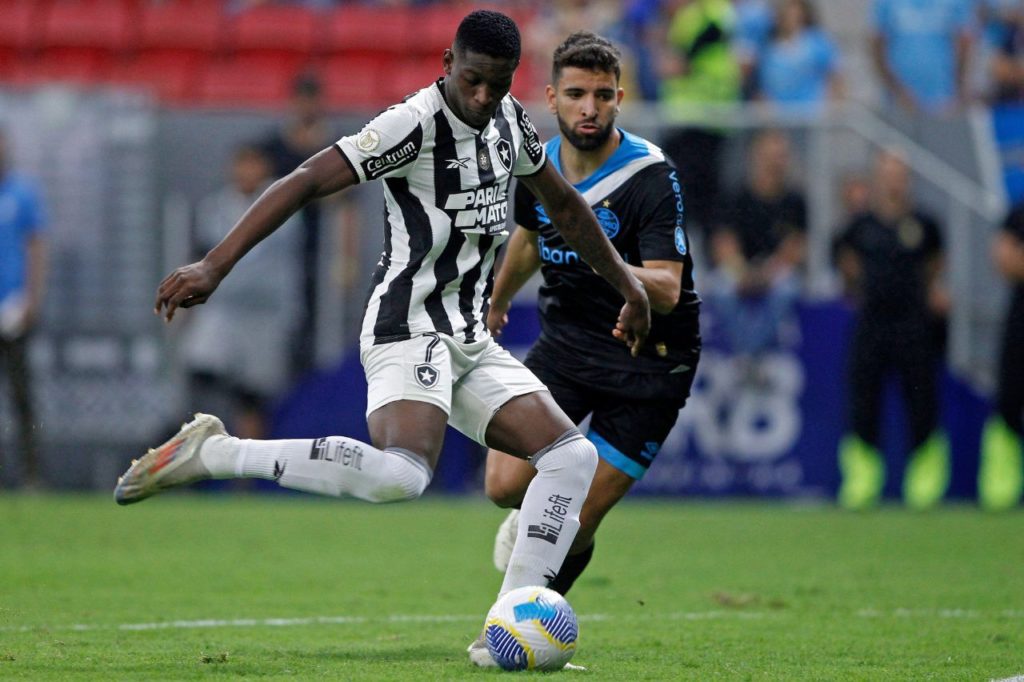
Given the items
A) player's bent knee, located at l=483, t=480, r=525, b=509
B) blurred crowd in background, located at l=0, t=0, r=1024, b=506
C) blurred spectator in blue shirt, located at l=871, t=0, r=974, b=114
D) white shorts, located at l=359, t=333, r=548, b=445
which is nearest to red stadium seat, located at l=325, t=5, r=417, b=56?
blurred crowd in background, located at l=0, t=0, r=1024, b=506

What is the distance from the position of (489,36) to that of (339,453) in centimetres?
158

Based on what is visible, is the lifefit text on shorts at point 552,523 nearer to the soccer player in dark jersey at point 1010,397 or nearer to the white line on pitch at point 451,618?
the white line on pitch at point 451,618

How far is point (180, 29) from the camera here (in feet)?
59.4

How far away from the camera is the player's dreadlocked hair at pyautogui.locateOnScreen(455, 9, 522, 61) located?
568 centimetres

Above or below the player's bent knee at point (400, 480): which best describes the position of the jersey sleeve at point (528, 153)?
above

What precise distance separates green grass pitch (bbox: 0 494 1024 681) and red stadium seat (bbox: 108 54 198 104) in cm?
557

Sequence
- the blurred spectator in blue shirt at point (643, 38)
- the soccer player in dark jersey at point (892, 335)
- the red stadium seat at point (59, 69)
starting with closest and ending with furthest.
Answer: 1. the soccer player in dark jersey at point (892, 335)
2. the blurred spectator in blue shirt at point (643, 38)
3. the red stadium seat at point (59, 69)

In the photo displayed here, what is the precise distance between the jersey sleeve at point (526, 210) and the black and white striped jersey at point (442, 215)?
2.83 feet

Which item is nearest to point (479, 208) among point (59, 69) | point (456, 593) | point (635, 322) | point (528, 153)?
point (528, 153)

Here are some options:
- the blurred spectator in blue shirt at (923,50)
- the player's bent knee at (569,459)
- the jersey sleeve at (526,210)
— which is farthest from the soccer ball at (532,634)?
the blurred spectator in blue shirt at (923,50)

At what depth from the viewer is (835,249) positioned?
14039 millimetres

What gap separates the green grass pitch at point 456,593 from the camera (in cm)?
604

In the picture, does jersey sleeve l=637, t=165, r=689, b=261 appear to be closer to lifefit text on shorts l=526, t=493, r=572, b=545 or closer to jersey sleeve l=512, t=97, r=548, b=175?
jersey sleeve l=512, t=97, r=548, b=175

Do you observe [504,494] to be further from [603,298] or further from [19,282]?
[19,282]
